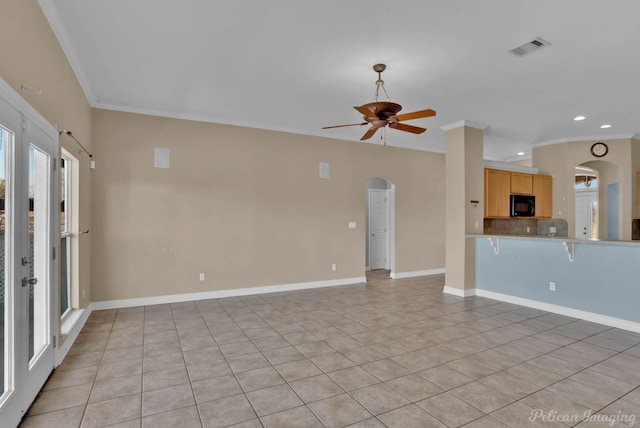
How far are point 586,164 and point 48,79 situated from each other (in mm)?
8399

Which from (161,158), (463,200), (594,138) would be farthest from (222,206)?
(594,138)

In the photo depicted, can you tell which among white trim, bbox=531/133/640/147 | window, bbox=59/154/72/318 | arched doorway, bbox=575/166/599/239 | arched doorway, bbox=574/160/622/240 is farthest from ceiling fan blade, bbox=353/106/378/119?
arched doorway, bbox=575/166/599/239

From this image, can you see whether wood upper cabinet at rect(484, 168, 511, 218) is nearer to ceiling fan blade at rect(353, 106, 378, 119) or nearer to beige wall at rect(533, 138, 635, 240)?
beige wall at rect(533, 138, 635, 240)

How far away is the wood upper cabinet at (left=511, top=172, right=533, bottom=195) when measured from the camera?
6426 mm

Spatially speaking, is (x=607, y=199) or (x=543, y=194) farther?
(x=543, y=194)

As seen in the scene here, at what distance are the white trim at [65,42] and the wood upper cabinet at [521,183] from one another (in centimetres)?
685

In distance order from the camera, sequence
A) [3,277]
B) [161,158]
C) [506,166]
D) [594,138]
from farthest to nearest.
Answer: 1. [506,166]
2. [594,138]
3. [161,158]
4. [3,277]

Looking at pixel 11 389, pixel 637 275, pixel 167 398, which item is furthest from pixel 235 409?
pixel 637 275

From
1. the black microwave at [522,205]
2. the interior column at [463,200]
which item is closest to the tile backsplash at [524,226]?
the black microwave at [522,205]

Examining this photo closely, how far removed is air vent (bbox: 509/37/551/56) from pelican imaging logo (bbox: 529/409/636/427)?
2.99 metres

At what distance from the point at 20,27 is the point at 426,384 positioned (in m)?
3.79

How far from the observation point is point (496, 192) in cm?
623

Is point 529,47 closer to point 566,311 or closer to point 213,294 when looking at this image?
point 566,311

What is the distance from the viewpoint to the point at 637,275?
13.0ft
